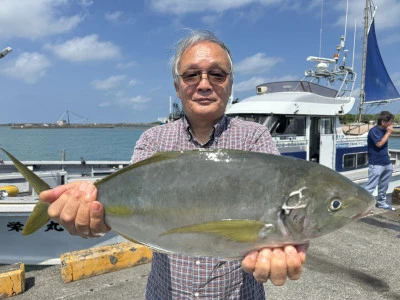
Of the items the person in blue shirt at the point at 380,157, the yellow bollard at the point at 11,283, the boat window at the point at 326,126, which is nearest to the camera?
the yellow bollard at the point at 11,283

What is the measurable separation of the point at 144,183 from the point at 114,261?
12.5ft

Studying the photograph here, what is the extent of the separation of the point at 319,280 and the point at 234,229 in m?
A: 3.91

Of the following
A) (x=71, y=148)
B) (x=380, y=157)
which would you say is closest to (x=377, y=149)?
(x=380, y=157)

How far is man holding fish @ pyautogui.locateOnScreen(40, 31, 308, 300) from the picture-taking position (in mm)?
1793

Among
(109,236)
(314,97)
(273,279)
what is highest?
(314,97)

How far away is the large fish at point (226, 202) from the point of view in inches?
62.2

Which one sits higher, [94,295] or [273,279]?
[273,279]

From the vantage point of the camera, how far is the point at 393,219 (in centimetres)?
822

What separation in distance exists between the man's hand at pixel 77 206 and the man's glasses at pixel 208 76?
0.83 meters

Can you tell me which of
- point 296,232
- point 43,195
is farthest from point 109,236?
point 296,232

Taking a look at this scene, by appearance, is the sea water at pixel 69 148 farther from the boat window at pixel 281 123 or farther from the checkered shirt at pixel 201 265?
the checkered shirt at pixel 201 265

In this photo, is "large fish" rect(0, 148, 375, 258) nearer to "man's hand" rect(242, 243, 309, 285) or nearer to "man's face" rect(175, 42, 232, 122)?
"man's hand" rect(242, 243, 309, 285)

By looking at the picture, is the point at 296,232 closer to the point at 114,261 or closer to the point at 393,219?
the point at 114,261

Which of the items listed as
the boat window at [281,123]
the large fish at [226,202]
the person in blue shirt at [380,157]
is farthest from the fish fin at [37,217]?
the boat window at [281,123]
